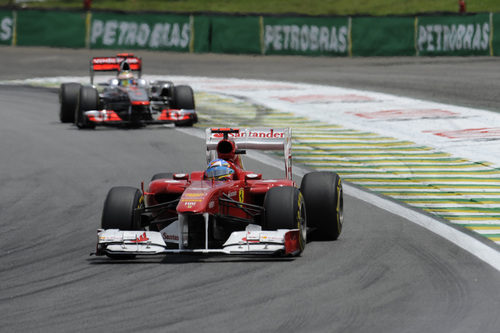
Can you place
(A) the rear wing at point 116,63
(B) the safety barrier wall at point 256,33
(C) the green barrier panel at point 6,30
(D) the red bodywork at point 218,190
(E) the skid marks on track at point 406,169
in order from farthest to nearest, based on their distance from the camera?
(C) the green barrier panel at point 6,30 < (B) the safety barrier wall at point 256,33 < (A) the rear wing at point 116,63 < (E) the skid marks on track at point 406,169 < (D) the red bodywork at point 218,190

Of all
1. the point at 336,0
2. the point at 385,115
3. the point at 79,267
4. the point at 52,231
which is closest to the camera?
the point at 79,267

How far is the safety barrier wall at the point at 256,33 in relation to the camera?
137 feet

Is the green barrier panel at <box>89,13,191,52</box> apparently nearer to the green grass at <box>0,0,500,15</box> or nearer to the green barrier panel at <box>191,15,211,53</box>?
the green barrier panel at <box>191,15,211,53</box>

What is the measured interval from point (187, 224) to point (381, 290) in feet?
8.05

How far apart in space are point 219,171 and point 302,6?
2432 inches

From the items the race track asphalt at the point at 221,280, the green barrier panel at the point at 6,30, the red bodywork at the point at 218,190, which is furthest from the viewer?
the green barrier panel at the point at 6,30

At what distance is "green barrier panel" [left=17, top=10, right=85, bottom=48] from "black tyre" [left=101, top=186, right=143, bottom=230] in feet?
119

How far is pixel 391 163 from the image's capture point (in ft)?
59.6

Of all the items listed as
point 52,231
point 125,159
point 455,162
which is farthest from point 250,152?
point 52,231

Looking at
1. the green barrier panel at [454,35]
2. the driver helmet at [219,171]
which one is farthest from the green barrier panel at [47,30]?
the driver helmet at [219,171]

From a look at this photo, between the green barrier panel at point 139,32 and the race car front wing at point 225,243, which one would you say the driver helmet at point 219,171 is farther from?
the green barrier panel at point 139,32

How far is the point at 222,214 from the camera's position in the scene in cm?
1130

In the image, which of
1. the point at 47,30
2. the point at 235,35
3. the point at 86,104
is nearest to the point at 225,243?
the point at 86,104

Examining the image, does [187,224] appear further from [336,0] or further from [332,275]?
[336,0]
